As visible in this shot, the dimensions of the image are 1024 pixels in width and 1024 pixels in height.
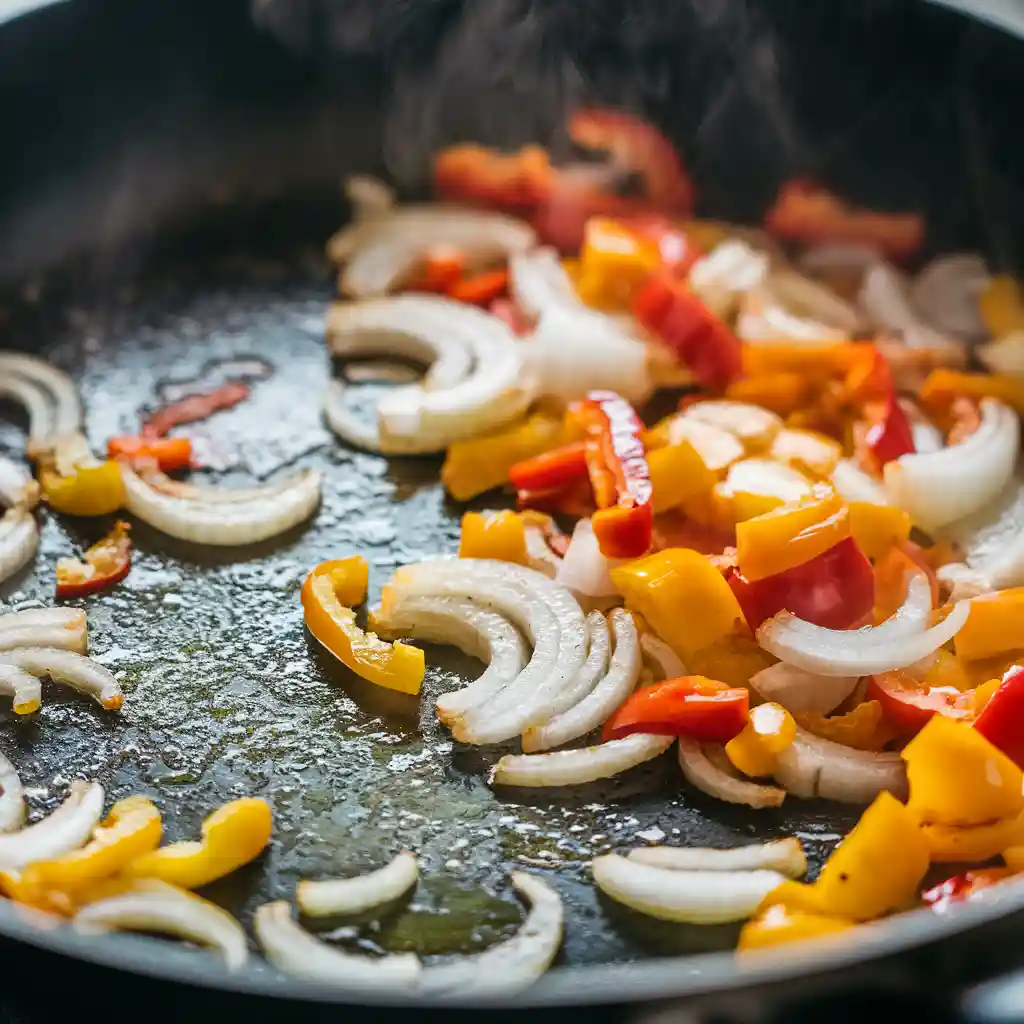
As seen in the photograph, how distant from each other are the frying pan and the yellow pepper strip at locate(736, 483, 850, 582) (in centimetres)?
30

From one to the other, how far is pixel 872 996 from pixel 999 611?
2.52ft

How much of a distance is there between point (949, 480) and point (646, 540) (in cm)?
52

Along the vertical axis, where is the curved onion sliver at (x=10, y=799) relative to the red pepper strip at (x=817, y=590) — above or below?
below

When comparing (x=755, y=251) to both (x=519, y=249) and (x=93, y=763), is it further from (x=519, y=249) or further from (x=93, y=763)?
(x=93, y=763)

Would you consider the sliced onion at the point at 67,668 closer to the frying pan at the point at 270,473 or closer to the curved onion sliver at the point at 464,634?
the frying pan at the point at 270,473

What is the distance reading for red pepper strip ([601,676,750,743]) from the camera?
1677 mm

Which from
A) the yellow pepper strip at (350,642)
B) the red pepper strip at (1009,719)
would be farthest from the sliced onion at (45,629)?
the red pepper strip at (1009,719)

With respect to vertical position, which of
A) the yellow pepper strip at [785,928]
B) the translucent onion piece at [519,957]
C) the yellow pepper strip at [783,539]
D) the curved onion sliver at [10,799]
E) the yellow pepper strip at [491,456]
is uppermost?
the yellow pepper strip at [783,539]

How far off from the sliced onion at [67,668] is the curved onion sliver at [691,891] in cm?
73

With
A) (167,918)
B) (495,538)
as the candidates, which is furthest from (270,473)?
(167,918)

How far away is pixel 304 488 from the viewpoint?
6.97ft

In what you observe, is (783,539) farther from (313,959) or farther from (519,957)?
(313,959)

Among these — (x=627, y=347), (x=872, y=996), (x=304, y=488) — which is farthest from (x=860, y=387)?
(x=872, y=996)

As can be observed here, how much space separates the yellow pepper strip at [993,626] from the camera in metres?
1.78
